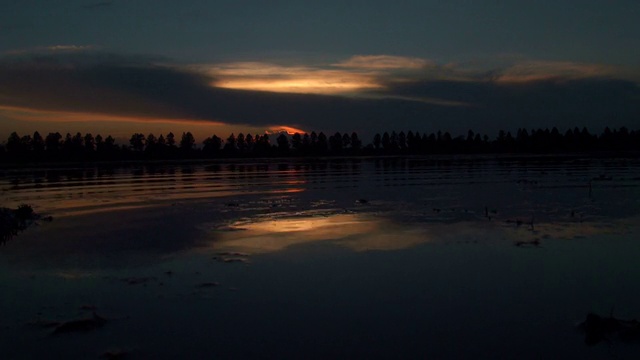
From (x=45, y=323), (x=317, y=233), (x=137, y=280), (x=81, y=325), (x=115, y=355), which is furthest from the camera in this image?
(x=317, y=233)

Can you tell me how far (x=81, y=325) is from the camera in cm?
801

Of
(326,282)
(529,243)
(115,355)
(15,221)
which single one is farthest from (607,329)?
Result: (15,221)

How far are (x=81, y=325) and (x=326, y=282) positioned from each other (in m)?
4.15

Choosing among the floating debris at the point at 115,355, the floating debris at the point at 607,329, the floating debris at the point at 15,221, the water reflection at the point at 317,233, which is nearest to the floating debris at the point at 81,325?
the floating debris at the point at 115,355

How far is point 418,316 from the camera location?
8242 millimetres

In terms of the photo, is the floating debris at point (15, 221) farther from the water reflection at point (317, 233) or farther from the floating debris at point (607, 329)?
the floating debris at point (607, 329)

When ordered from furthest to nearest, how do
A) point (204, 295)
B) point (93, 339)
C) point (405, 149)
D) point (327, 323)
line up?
point (405, 149) → point (204, 295) → point (327, 323) → point (93, 339)

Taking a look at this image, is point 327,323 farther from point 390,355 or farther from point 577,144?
point 577,144

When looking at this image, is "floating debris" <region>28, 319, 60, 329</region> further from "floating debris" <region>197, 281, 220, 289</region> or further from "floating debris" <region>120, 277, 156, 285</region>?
"floating debris" <region>197, 281, 220, 289</region>

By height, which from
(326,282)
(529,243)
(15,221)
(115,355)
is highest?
(15,221)

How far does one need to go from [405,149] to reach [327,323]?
133 metres

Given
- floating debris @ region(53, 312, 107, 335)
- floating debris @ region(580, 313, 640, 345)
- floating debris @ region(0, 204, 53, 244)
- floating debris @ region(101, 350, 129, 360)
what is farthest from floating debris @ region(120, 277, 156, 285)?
floating debris @ region(580, 313, 640, 345)

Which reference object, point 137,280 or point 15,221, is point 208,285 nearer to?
point 137,280

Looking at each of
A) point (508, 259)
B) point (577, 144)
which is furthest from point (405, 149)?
point (508, 259)
